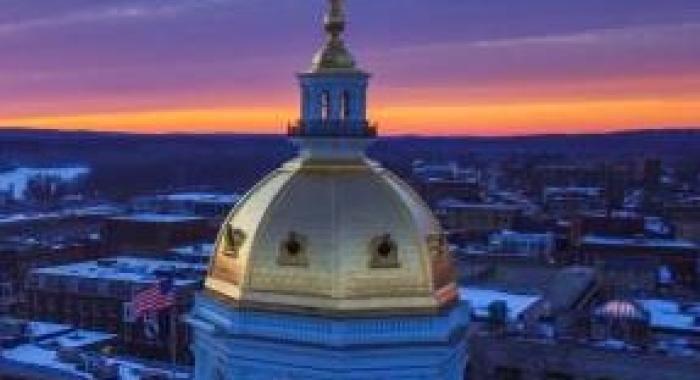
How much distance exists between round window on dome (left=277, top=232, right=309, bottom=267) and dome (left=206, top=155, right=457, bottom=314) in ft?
0.07

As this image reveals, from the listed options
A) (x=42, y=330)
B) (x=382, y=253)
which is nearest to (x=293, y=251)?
(x=382, y=253)

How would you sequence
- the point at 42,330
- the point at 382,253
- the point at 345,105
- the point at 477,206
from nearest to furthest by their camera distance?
the point at 382,253 → the point at 345,105 → the point at 42,330 → the point at 477,206

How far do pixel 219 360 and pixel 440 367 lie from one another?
5.08m

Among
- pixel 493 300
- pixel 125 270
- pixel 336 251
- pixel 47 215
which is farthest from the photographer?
pixel 47 215

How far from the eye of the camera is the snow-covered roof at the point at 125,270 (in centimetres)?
8144

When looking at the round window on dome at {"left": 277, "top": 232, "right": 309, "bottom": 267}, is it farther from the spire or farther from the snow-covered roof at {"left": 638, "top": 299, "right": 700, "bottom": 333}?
the snow-covered roof at {"left": 638, "top": 299, "right": 700, "bottom": 333}

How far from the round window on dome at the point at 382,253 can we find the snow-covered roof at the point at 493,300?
131ft

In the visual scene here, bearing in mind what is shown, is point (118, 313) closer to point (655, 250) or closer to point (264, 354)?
point (655, 250)

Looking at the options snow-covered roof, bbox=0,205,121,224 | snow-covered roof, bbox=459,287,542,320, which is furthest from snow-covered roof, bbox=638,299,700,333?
snow-covered roof, bbox=0,205,121,224

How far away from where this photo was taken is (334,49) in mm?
26297

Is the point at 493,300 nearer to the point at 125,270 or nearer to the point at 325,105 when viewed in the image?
the point at 125,270

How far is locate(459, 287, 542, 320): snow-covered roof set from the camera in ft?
211

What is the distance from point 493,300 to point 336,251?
45303 millimetres

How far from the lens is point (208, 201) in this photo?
15312 centimetres
